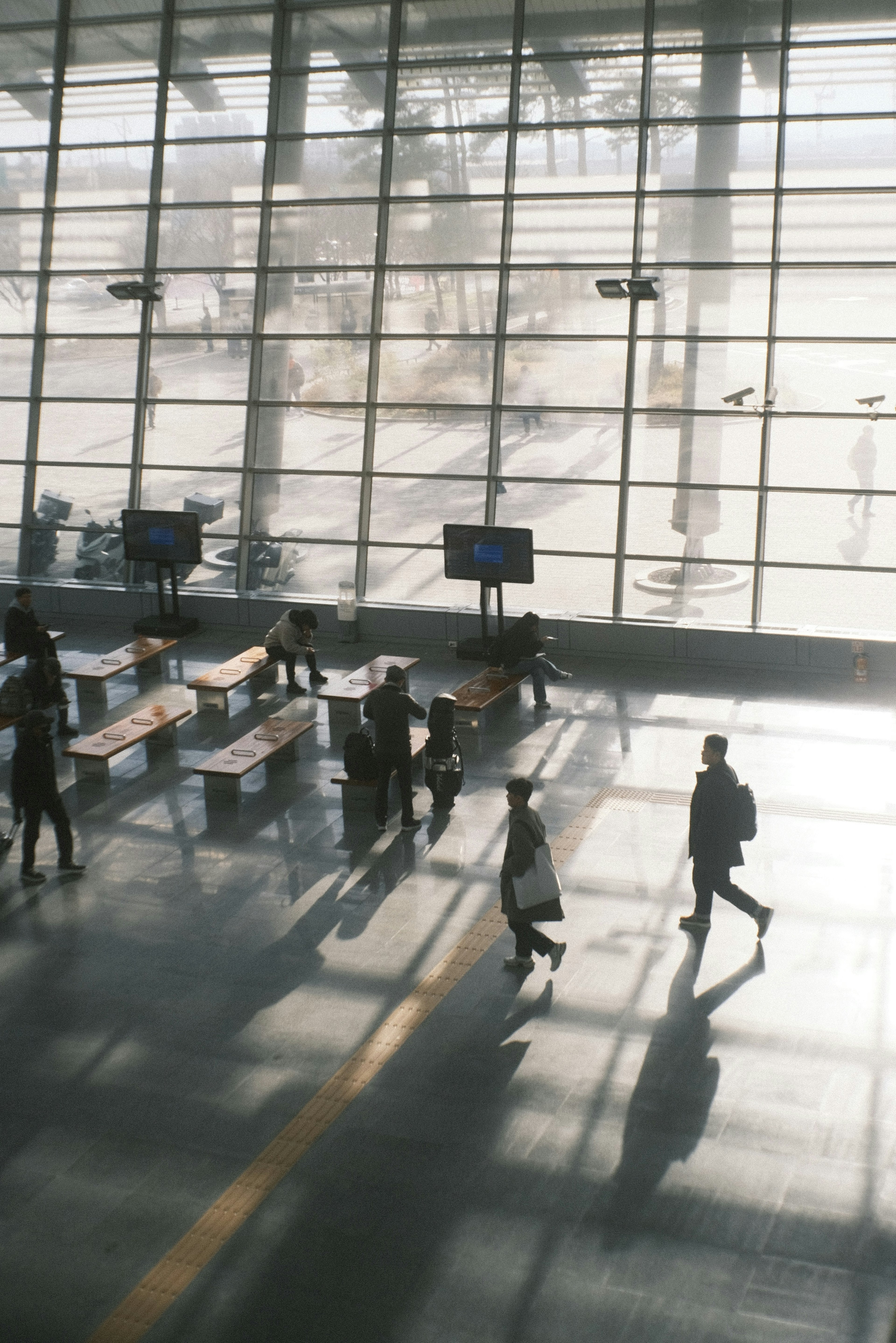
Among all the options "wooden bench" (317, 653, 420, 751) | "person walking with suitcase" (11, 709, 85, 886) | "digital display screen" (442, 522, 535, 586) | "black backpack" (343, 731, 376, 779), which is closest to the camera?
"person walking with suitcase" (11, 709, 85, 886)

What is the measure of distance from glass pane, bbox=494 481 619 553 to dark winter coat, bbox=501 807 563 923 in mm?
9880

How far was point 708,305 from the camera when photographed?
17266mm

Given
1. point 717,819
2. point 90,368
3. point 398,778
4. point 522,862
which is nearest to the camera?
point 522,862

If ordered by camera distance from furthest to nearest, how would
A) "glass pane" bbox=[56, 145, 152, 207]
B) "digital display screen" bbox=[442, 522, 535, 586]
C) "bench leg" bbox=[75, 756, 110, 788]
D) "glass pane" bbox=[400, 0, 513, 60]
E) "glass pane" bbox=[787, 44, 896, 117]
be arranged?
"glass pane" bbox=[56, 145, 152, 207], "glass pane" bbox=[400, 0, 513, 60], "glass pane" bbox=[787, 44, 896, 117], "digital display screen" bbox=[442, 522, 535, 586], "bench leg" bbox=[75, 756, 110, 788]

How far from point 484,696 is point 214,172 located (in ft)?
33.1

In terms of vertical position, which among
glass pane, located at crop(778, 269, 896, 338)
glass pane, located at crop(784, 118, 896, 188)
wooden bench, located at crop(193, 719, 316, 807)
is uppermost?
glass pane, located at crop(784, 118, 896, 188)

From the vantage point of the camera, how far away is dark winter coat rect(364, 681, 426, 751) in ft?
35.6

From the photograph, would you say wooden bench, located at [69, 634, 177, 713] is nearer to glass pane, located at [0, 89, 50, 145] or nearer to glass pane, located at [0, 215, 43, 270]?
glass pane, located at [0, 215, 43, 270]

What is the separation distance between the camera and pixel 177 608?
18.1 metres

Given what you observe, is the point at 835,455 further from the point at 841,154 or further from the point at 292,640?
the point at 292,640

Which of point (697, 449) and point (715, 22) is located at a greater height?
point (715, 22)

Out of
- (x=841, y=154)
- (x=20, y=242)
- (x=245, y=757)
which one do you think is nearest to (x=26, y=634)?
(x=245, y=757)

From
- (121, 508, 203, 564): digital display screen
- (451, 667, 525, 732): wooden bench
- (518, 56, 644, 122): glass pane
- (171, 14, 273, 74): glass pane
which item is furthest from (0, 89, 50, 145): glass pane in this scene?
(451, 667, 525, 732): wooden bench

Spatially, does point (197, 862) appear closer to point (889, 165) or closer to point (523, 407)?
point (523, 407)
